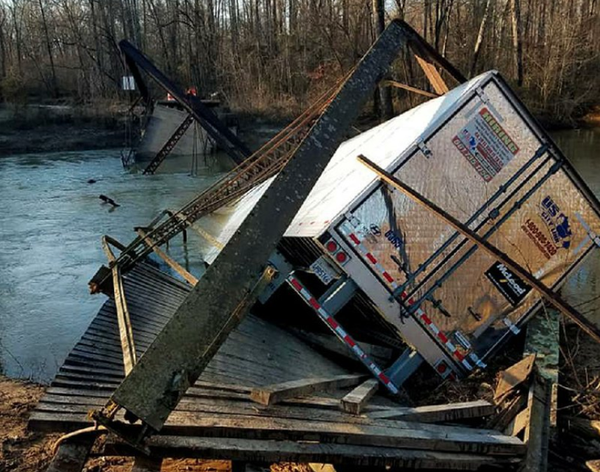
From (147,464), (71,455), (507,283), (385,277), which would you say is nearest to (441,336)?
(385,277)

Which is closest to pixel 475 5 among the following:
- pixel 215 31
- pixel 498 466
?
pixel 215 31

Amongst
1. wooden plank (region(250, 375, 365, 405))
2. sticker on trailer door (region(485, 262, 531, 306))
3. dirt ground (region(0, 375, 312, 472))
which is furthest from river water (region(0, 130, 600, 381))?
wooden plank (region(250, 375, 365, 405))

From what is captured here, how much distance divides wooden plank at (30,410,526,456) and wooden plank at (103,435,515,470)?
0.14 feet

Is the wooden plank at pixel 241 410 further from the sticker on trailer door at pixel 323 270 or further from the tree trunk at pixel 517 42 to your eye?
the tree trunk at pixel 517 42

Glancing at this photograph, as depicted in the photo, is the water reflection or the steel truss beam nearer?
the water reflection

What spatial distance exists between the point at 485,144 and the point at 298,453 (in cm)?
383

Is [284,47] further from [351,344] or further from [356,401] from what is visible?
[356,401]

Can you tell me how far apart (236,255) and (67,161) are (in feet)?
84.0

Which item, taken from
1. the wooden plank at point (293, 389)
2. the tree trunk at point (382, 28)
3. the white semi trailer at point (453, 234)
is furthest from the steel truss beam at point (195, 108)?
the wooden plank at point (293, 389)

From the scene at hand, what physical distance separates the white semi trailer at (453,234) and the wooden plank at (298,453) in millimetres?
1644

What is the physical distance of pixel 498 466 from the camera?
3686 mm

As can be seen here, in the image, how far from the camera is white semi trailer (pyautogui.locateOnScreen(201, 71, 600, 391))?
5.30m

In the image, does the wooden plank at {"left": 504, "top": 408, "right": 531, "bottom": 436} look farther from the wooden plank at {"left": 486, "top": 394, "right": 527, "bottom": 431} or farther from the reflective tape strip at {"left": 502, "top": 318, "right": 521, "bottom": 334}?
the reflective tape strip at {"left": 502, "top": 318, "right": 521, "bottom": 334}

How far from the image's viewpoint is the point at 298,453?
3258mm
